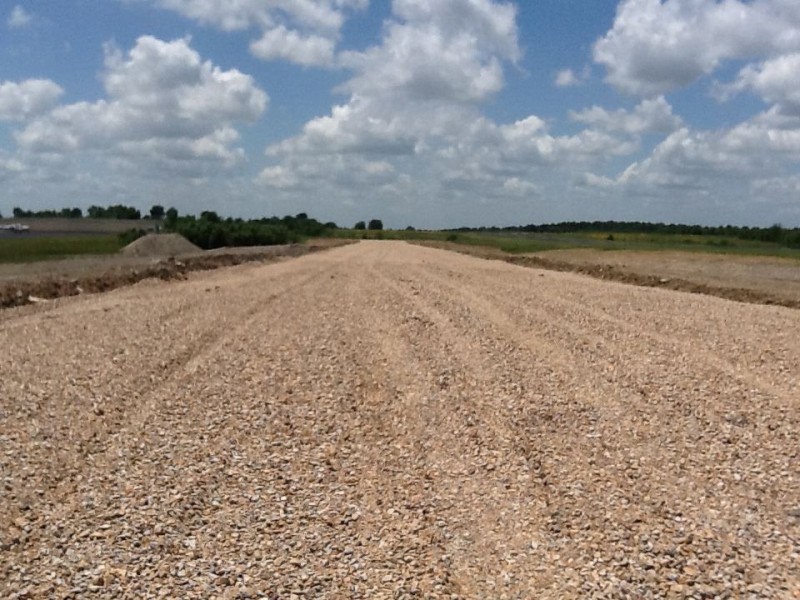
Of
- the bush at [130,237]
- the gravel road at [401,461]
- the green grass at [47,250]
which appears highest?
the bush at [130,237]

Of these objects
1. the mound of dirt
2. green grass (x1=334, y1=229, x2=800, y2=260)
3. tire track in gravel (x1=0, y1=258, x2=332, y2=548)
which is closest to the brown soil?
green grass (x1=334, y1=229, x2=800, y2=260)

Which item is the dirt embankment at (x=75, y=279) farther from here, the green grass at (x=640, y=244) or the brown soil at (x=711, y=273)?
the green grass at (x=640, y=244)

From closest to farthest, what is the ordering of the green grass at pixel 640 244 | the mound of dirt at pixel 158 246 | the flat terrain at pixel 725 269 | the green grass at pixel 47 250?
the flat terrain at pixel 725 269 < the green grass at pixel 47 250 < the mound of dirt at pixel 158 246 < the green grass at pixel 640 244

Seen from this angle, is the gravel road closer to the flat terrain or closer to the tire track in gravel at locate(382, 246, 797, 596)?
the tire track in gravel at locate(382, 246, 797, 596)

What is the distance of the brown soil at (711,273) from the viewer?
Result: 22.7m

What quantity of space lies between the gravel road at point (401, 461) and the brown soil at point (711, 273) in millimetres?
8457

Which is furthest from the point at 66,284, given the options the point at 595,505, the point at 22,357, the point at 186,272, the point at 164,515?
the point at 595,505

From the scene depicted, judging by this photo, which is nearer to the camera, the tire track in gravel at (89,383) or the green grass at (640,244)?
the tire track in gravel at (89,383)

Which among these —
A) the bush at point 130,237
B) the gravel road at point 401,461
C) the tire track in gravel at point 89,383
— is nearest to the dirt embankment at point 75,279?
the tire track in gravel at point 89,383

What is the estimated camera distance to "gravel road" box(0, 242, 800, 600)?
5672 mm

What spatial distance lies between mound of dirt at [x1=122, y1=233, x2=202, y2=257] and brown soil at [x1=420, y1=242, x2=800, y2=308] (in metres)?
20.9

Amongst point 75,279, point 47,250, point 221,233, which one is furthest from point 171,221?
point 75,279

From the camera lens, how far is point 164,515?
6.51 metres

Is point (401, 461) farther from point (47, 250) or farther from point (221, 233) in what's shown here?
point (221, 233)
